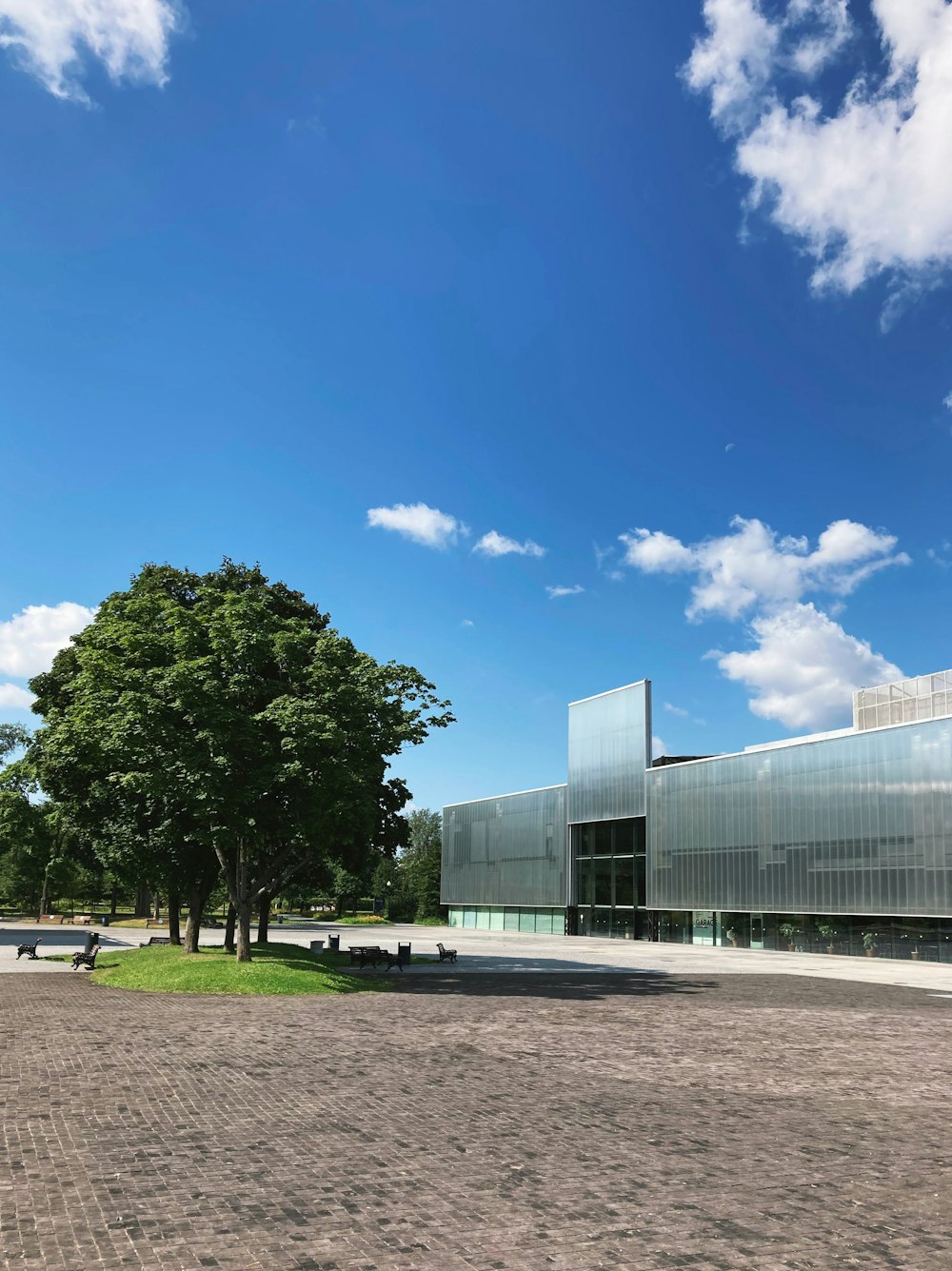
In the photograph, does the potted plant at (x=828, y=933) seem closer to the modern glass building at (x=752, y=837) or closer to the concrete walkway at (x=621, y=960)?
the modern glass building at (x=752, y=837)

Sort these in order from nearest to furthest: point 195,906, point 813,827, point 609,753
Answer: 1. point 195,906
2. point 813,827
3. point 609,753

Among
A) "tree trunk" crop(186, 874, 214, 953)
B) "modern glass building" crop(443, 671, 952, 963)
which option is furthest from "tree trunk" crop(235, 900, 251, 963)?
"modern glass building" crop(443, 671, 952, 963)

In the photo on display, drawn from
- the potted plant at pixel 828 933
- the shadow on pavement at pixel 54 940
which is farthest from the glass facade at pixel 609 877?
the shadow on pavement at pixel 54 940

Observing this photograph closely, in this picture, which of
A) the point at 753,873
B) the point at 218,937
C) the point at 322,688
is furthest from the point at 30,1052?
the point at 753,873

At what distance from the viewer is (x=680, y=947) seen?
54.7m

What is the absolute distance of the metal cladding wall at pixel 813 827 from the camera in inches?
1703

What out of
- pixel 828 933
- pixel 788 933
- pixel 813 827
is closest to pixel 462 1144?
pixel 813 827

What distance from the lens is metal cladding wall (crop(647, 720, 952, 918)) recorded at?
43.2 m

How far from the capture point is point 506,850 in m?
79.1

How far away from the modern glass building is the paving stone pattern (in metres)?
27.2

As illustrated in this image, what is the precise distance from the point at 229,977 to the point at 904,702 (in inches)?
1444

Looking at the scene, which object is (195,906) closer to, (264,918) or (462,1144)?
(264,918)

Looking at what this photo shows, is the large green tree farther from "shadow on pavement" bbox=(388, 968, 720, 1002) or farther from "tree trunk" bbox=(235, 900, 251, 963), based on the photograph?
"shadow on pavement" bbox=(388, 968, 720, 1002)

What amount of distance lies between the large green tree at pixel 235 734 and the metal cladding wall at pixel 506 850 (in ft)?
138
